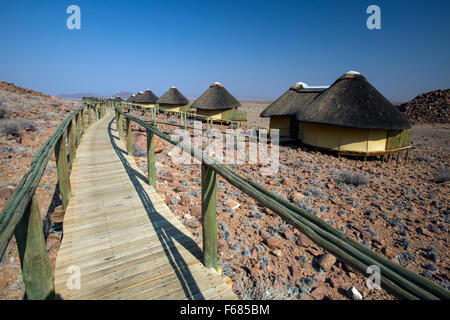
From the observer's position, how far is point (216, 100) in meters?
22.4

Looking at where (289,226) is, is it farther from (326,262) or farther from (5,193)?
(5,193)

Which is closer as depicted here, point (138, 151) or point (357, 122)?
point (138, 151)

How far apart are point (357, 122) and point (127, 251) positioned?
1132 cm

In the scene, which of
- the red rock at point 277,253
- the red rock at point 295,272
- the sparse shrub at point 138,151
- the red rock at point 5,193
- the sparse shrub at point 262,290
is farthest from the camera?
the sparse shrub at point 138,151

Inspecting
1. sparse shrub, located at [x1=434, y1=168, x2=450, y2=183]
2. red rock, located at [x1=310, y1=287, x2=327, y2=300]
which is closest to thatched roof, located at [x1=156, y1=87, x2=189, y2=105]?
sparse shrub, located at [x1=434, y1=168, x2=450, y2=183]

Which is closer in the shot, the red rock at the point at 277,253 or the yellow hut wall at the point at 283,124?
the red rock at the point at 277,253

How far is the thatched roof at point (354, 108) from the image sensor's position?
35.9 ft

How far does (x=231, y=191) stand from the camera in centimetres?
588

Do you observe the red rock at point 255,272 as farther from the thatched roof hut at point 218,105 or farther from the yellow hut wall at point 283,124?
the thatched roof hut at point 218,105

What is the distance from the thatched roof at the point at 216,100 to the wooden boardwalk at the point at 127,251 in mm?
18476

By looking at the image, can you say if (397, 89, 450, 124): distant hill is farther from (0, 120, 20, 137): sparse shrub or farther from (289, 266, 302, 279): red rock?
(0, 120, 20, 137): sparse shrub

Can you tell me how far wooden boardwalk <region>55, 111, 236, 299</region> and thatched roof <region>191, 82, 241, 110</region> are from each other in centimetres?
1848

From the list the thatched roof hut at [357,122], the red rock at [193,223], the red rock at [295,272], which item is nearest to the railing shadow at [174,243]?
the red rock at [193,223]

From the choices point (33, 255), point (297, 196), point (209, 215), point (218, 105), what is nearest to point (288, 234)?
point (297, 196)
